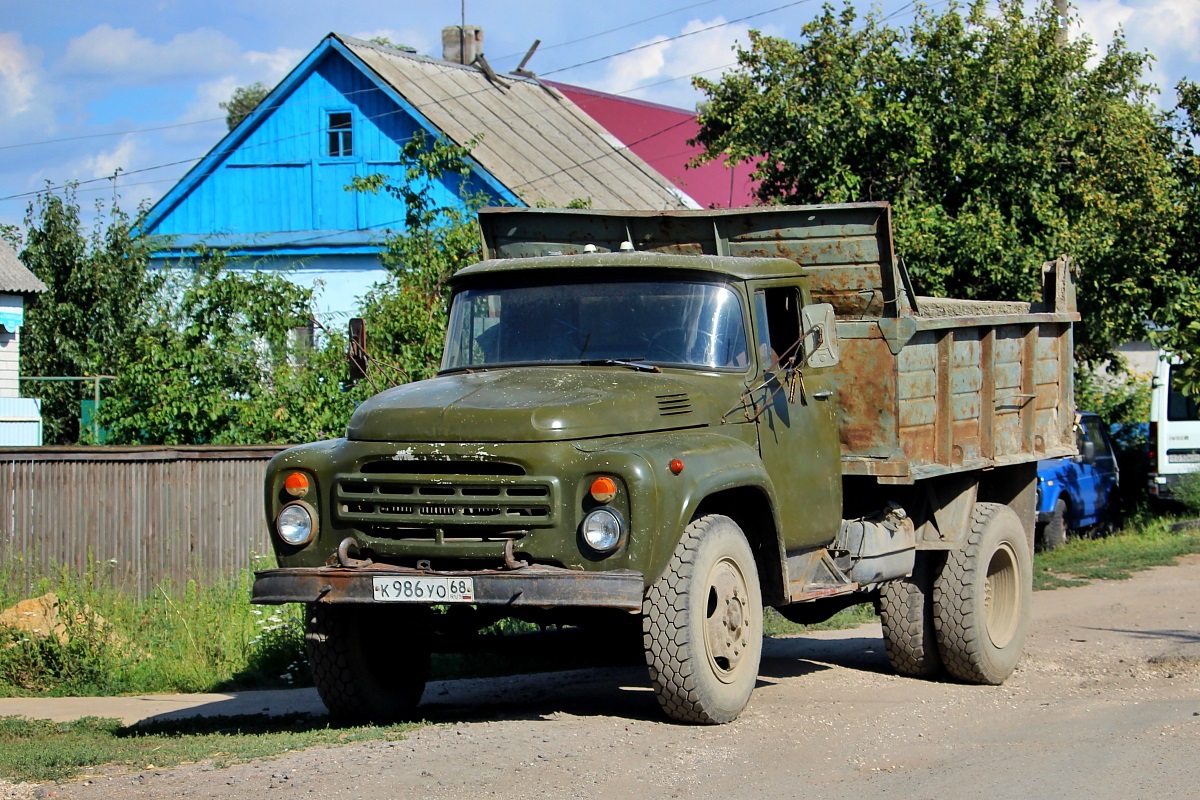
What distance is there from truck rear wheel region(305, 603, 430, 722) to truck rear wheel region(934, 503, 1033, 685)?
3.36 meters

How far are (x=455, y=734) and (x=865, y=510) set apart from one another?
3.34 metres

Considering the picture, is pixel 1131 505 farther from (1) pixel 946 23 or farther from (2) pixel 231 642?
(2) pixel 231 642

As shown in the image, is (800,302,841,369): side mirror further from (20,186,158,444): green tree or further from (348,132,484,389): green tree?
(20,186,158,444): green tree

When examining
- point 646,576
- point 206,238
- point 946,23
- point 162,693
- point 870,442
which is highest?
point 946,23

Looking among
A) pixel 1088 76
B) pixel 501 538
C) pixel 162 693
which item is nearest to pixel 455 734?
pixel 501 538

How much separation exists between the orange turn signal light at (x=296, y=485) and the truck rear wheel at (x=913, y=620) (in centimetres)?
393

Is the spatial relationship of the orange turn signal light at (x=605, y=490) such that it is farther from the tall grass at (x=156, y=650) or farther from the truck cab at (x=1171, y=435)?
the truck cab at (x=1171, y=435)

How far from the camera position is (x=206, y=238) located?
87.5ft

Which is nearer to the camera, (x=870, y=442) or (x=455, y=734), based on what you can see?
(x=455, y=734)

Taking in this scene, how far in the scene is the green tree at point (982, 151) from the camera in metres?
17.7

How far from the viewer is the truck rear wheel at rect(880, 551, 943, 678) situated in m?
9.16

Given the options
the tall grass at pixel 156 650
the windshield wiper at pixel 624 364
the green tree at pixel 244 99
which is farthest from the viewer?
the green tree at pixel 244 99

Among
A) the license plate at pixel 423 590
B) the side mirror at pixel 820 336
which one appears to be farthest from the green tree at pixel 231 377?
the license plate at pixel 423 590

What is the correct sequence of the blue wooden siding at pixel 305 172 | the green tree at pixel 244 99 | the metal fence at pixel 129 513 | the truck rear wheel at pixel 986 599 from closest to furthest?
1. the truck rear wheel at pixel 986 599
2. the metal fence at pixel 129 513
3. the blue wooden siding at pixel 305 172
4. the green tree at pixel 244 99
